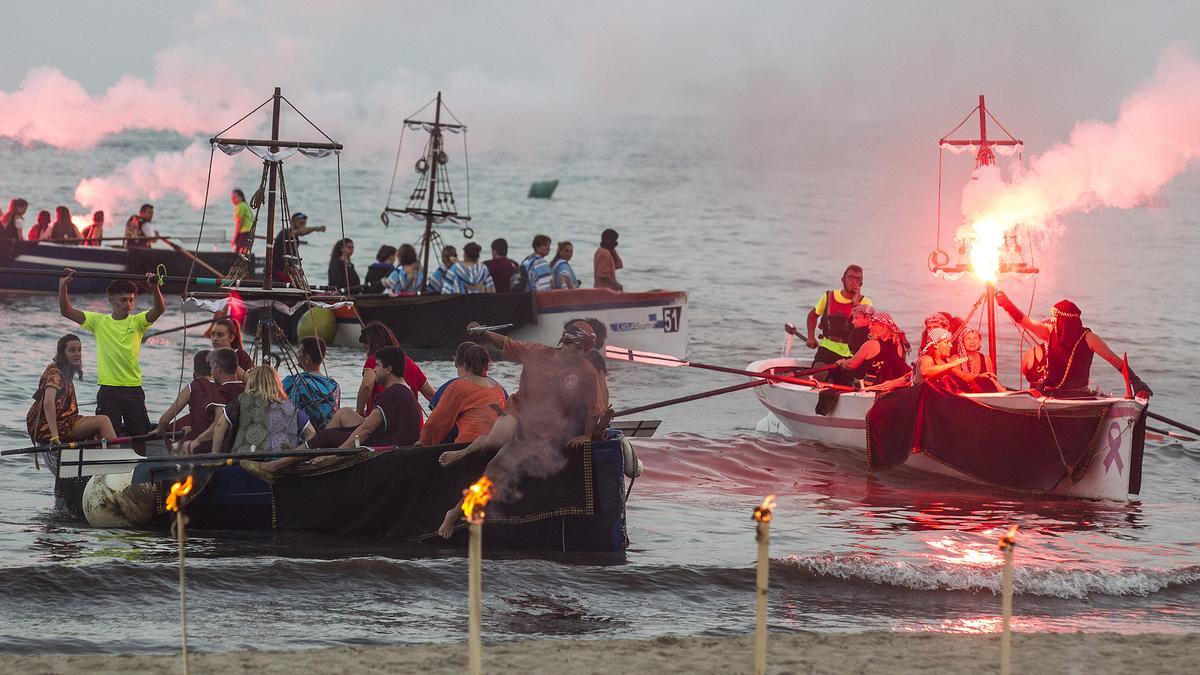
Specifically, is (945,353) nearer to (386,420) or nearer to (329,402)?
(386,420)

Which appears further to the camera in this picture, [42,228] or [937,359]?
[42,228]

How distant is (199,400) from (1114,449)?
314 inches

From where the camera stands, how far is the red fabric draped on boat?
1356 centimetres

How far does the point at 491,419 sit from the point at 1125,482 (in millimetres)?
6390

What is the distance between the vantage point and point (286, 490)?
1095cm

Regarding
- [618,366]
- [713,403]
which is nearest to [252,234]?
[713,403]

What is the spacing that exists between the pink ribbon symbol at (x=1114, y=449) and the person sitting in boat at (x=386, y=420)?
20.8ft

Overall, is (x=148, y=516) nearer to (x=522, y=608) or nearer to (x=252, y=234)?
(x=252, y=234)

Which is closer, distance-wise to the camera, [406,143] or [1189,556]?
[1189,556]

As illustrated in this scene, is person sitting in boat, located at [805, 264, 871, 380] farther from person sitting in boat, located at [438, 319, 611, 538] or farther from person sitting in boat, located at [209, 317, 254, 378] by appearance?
person sitting in boat, located at [209, 317, 254, 378]

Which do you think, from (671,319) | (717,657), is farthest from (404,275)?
(717,657)

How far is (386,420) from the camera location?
10.8 meters

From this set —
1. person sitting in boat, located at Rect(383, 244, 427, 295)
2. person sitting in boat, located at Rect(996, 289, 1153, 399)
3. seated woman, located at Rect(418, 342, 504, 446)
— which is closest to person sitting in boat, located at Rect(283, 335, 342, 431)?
seated woman, located at Rect(418, 342, 504, 446)

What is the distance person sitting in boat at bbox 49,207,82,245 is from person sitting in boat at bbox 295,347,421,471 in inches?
724
